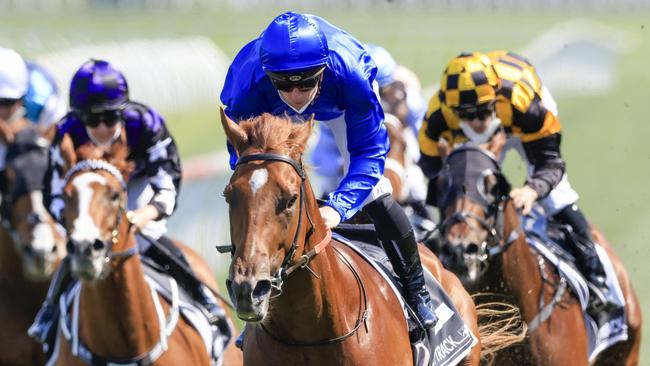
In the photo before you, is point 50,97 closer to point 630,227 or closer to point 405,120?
point 405,120

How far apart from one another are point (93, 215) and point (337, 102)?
134 cm

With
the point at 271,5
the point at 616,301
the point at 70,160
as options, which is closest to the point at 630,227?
the point at 271,5

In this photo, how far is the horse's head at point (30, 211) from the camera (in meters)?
6.92

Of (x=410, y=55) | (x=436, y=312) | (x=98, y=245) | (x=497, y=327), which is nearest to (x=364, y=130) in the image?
(x=436, y=312)

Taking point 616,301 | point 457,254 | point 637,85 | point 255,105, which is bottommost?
point 637,85

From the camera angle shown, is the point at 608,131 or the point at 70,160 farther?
the point at 608,131

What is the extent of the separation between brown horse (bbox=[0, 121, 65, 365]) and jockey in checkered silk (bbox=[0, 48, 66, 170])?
17cm

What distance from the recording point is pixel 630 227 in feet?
53.5

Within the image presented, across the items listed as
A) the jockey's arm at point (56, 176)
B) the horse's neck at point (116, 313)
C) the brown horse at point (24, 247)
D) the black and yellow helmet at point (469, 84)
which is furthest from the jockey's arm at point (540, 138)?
the brown horse at point (24, 247)

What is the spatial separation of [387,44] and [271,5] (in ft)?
6.63

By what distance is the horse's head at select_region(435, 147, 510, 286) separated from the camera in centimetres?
633

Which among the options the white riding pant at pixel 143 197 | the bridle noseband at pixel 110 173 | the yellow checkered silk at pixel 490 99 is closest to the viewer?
the bridle noseband at pixel 110 173

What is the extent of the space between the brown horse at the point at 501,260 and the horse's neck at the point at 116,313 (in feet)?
5.05

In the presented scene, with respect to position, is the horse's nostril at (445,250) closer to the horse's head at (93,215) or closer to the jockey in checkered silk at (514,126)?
the jockey in checkered silk at (514,126)
